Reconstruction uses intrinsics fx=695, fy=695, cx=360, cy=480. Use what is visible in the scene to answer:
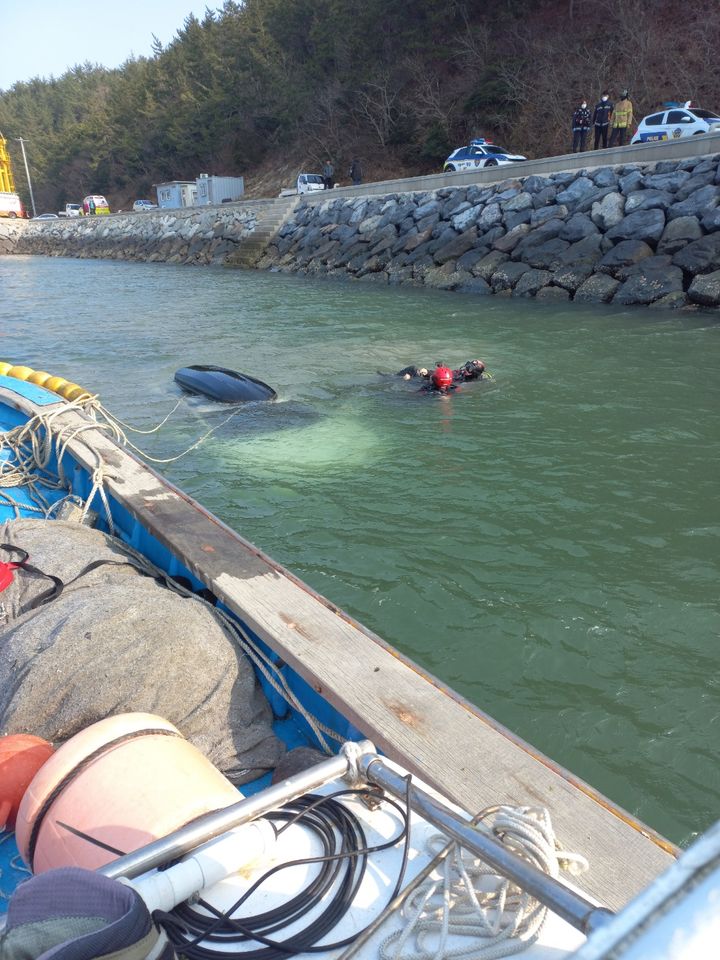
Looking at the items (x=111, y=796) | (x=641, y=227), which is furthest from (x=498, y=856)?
(x=641, y=227)

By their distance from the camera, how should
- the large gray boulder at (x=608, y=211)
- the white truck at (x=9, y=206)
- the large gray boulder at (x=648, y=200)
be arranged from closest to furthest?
the large gray boulder at (x=648, y=200) → the large gray boulder at (x=608, y=211) → the white truck at (x=9, y=206)

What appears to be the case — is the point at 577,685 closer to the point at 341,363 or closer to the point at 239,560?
the point at 239,560

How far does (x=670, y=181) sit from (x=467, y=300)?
19.3 feet

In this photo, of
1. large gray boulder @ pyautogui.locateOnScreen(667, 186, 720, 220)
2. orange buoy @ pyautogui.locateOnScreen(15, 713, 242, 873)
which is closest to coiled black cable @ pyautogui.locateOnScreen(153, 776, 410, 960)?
orange buoy @ pyautogui.locateOnScreen(15, 713, 242, 873)

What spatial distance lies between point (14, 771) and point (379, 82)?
47508mm

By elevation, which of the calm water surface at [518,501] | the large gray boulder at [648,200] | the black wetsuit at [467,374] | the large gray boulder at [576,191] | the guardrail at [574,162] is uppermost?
the guardrail at [574,162]

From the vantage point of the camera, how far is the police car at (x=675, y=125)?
72.6ft

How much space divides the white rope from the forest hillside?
34932mm

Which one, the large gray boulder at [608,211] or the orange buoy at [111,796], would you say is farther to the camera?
the large gray boulder at [608,211]

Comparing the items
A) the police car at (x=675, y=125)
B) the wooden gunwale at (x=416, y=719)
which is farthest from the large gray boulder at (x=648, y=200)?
the wooden gunwale at (x=416, y=719)

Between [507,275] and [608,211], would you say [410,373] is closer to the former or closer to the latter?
[507,275]

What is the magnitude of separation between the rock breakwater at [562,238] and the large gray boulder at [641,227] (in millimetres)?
25

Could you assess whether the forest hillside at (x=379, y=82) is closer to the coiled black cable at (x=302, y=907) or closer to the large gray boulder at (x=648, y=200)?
the large gray boulder at (x=648, y=200)

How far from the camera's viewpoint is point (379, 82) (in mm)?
42531
